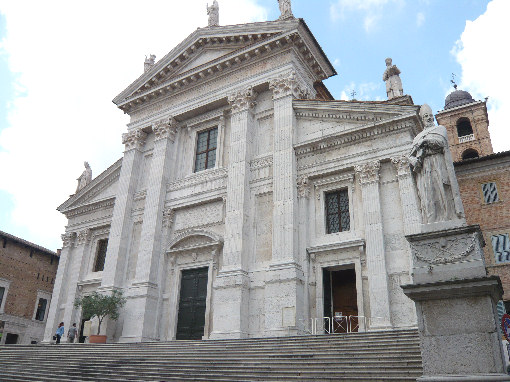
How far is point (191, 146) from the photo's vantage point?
71.2 feet

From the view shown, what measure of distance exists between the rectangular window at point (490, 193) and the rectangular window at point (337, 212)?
31.7 feet

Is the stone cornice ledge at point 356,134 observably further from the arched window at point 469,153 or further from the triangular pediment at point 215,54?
the arched window at point 469,153

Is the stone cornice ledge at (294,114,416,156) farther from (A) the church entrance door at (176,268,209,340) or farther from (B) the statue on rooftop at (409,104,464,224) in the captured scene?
(B) the statue on rooftop at (409,104,464,224)

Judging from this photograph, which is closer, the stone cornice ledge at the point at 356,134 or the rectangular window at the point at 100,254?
the stone cornice ledge at the point at 356,134

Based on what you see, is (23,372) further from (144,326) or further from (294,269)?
(294,269)

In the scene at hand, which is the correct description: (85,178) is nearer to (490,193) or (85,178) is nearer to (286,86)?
(286,86)

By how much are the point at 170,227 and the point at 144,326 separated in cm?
463

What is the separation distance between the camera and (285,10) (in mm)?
20156

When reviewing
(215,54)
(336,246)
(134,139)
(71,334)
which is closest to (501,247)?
(336,246)

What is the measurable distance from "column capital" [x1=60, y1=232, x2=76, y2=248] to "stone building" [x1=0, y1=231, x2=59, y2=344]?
636 centimetres

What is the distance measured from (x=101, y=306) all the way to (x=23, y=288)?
1450 cm

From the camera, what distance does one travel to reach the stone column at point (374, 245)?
44.8ft

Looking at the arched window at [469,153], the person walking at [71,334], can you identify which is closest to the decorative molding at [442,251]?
the person walking at [71,334]

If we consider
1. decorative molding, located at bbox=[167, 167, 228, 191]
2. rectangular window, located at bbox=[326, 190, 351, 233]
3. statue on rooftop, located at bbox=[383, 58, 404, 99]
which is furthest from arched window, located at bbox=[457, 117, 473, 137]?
decorative molding, located at bbox=[167, 167, 228, 191]
